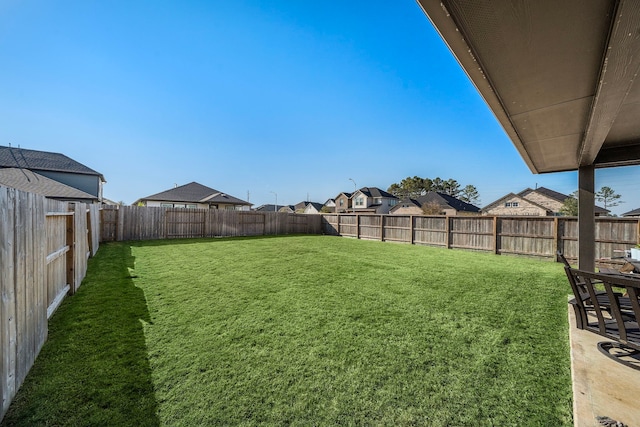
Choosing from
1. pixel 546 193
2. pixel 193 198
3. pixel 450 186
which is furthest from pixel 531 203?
pixel 193 198

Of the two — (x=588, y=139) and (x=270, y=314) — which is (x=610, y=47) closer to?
(x=588, y=139)

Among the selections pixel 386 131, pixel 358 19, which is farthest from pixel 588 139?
pixel 386 131

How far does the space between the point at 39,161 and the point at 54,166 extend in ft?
3.11

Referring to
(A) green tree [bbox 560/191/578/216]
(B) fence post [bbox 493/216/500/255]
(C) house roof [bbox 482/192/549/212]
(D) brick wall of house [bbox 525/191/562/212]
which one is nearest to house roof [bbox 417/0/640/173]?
(B) fence post [bbox 493/216/500/255]

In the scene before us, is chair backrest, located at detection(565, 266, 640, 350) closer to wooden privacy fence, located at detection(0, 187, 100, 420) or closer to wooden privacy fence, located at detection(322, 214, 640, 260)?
wooden privacy fence, located at detection(0, 187, 100, 420)

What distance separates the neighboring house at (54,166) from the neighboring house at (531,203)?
135 feet

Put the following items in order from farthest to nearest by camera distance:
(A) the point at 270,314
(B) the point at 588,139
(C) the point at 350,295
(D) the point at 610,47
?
(C) the point at 350,295, (A) the point at 270,314, (B) the point at 588,139, (D) the point at 610,47

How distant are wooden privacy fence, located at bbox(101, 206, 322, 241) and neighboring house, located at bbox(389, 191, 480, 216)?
2069cm

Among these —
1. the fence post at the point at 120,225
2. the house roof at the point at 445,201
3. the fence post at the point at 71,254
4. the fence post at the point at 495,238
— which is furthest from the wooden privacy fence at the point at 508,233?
the house roof at the point at 445,201

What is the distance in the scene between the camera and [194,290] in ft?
14.2

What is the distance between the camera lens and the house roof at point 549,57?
1.24 metres

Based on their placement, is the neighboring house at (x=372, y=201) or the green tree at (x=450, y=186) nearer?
the neighboring house at (x=372, y=201)

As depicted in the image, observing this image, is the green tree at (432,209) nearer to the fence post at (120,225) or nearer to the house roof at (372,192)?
the house roof at (372,192)

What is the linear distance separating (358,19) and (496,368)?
940 centimetres
